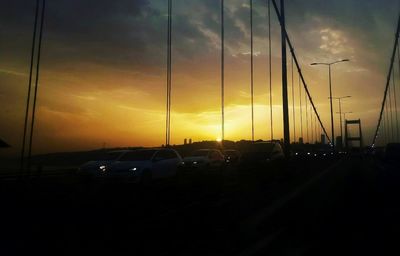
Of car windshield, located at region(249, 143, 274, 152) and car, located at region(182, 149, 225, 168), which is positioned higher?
car windshield, located at region(249, 143, 274, 152)

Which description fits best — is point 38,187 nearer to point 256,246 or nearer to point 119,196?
point 119,196

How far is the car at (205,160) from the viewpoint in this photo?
27984mm

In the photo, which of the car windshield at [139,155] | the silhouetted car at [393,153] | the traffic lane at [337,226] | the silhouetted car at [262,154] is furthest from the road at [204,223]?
the silhouetted car at [393,153]

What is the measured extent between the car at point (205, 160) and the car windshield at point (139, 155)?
587 centimetres

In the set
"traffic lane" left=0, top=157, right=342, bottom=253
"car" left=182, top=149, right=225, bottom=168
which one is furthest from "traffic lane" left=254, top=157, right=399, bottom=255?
"car" left=182, top=149, right=225, bottom=168

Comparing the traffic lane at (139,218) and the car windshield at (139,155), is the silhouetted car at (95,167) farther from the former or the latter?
the traffic lane at (139,218)

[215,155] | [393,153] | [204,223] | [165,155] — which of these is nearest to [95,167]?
[165,155]

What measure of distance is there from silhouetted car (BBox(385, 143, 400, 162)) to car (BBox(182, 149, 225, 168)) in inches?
587

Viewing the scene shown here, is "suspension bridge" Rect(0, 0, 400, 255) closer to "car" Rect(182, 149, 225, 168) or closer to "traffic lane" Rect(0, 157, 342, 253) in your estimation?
"traffic lane" Rect(0, 157, 342, 253)

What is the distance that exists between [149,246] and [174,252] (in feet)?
1.94

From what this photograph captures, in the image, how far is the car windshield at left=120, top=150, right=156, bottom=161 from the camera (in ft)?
67.1

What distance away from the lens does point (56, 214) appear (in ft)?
37.2

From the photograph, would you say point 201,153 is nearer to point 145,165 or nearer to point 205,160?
point 205,160

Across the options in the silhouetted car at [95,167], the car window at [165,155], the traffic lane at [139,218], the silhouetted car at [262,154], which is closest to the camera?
the traffic lane at [139,218]
